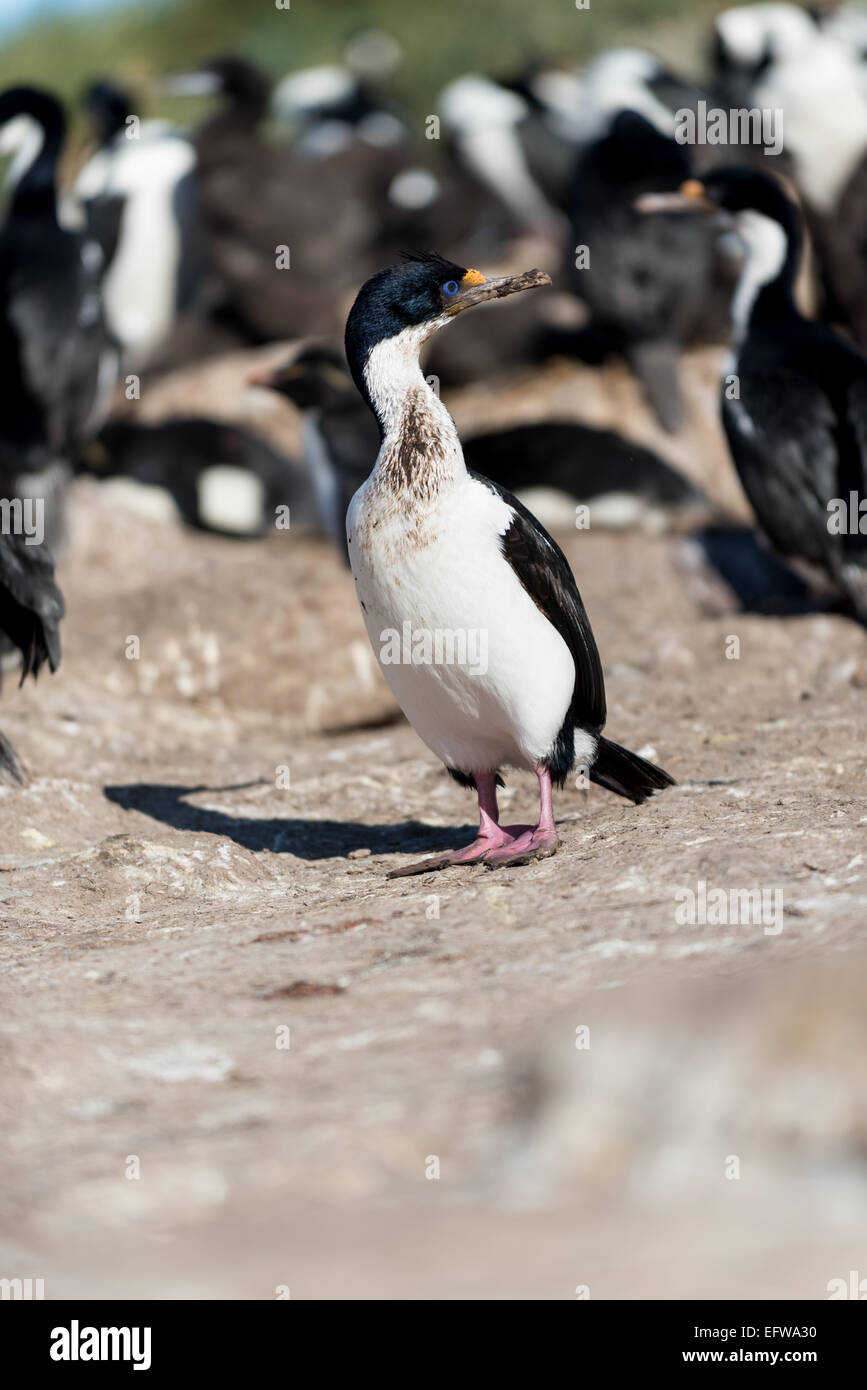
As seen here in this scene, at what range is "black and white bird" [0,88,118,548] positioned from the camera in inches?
414

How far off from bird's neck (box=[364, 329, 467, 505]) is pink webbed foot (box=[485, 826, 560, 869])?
3.57 feet

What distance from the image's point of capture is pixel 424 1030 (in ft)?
12.7

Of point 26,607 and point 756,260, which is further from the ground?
point 756,260

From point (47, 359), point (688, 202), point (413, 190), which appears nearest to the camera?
point (688, 202)

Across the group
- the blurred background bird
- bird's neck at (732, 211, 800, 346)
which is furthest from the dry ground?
bird's neck at (732, 211, 800, 346)

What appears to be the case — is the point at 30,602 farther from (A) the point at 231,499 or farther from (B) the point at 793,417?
(A) the point at 231,499

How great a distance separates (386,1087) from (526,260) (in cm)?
1229

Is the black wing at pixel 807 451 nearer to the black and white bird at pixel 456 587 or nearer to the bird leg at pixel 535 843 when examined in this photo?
the black and white bird at pixel 456 587

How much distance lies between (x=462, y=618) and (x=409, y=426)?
644mm

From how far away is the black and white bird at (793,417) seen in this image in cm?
870

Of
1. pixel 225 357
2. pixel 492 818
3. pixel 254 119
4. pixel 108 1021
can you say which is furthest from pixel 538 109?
pixel 108 1021

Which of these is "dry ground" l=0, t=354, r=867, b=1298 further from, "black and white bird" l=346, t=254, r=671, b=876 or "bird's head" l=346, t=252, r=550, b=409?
"bird's head" l=346, t=252, r=550, b=409

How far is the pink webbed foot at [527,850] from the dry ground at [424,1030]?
3.6 inches

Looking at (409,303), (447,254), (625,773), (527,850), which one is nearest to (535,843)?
(527,850)
